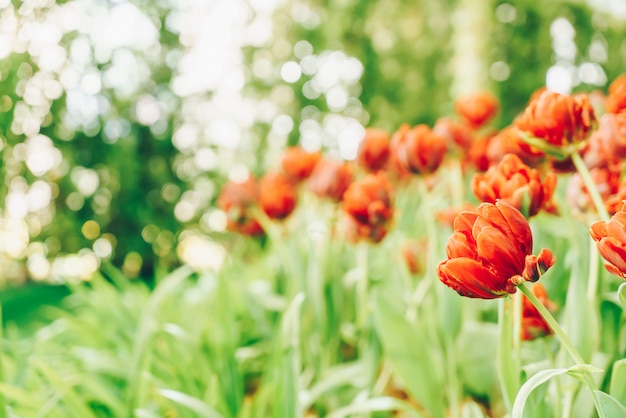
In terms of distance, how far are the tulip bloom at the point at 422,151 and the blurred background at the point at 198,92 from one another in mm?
1408

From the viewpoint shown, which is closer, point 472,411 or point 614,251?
point 614,251

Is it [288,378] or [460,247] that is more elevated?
[460,247]

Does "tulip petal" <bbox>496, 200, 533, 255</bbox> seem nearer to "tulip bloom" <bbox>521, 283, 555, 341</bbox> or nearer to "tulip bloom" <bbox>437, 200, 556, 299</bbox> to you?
"tulip bloom" <bbox>437, 200, 556, 299</bbox>

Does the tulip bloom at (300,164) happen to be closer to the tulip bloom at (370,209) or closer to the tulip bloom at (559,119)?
the tulip bloom at (370,209)

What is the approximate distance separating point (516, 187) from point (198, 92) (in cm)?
322

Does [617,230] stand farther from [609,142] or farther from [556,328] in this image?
[609,142]

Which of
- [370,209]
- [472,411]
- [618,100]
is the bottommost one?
[472,411]

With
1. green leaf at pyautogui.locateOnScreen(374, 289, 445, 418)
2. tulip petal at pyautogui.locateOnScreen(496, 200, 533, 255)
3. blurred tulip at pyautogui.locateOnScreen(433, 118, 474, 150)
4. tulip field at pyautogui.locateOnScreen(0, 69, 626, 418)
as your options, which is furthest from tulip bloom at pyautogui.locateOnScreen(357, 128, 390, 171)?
tulip petal at pyautogui.locateOnScreen(496, 200, 533, 255)

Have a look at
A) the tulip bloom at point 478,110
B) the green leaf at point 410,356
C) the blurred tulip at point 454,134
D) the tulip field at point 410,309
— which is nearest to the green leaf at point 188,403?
the tulip field at point 410,309

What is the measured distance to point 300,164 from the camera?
1.62 metres

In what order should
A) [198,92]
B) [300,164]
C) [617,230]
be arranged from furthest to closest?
[198,92] < [300,164] < [617,230]

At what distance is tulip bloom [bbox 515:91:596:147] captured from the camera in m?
0.77

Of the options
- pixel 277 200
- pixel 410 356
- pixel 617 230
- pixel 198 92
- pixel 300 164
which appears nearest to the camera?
pixel 617 230

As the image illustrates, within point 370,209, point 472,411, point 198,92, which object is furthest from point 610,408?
point 198,92
